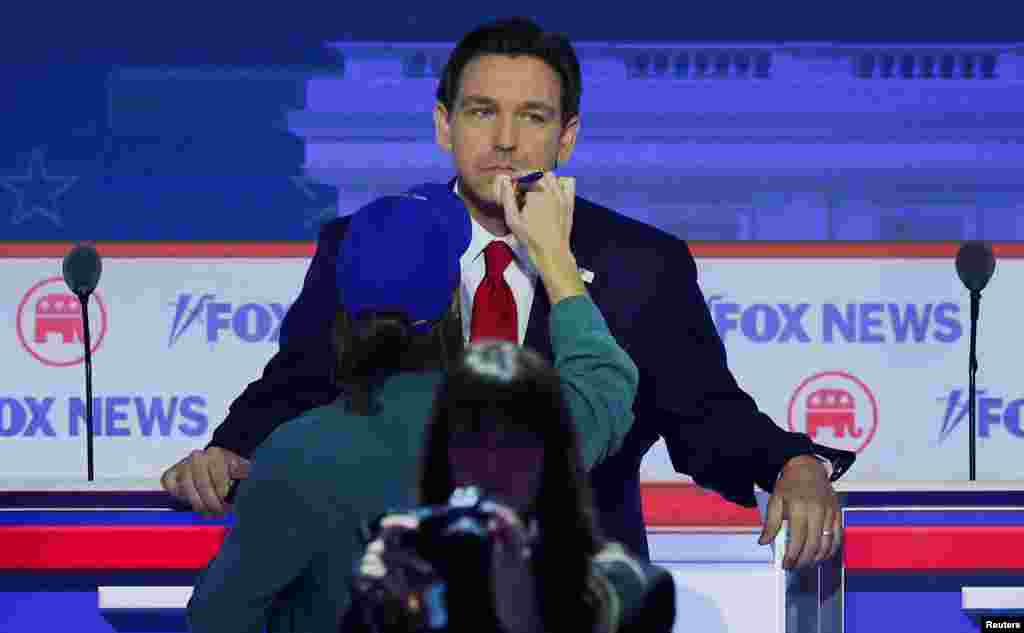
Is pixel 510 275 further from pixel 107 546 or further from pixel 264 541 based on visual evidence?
pixel 264 541

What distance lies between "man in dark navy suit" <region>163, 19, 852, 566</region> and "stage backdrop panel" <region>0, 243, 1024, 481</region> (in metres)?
2.64

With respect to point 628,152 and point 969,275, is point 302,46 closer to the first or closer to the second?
point 628,152

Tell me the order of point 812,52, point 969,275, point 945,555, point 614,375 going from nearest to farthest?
1. point 614,375
2. point 945,555
3. point 969,275
4. point 812,52

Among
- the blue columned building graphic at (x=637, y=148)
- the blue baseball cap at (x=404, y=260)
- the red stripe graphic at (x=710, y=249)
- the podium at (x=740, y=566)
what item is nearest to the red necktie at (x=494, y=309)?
the podium at (x=740, y=566)

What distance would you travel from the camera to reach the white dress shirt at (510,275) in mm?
2809

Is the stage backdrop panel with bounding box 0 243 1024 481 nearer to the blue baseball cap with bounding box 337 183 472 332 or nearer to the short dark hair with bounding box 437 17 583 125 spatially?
the short dark hair with bounding box 437 17 583 125

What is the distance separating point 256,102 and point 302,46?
0.33 m

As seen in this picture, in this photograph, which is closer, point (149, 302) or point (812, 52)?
point (149, 302)

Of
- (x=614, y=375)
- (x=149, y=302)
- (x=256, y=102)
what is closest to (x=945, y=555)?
(x=614, y=375)

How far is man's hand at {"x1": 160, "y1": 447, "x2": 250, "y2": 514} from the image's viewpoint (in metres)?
2.61

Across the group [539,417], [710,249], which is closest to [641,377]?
[539,417]

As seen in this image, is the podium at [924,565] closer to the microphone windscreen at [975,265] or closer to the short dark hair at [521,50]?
the short dark hair at [521,50]

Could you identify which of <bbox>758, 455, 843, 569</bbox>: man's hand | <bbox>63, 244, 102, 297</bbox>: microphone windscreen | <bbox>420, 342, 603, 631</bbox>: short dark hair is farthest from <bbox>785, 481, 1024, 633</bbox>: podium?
<bbox>63, 244, 102, 297</bbox>: microphone windscreen

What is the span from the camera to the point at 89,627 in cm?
288
